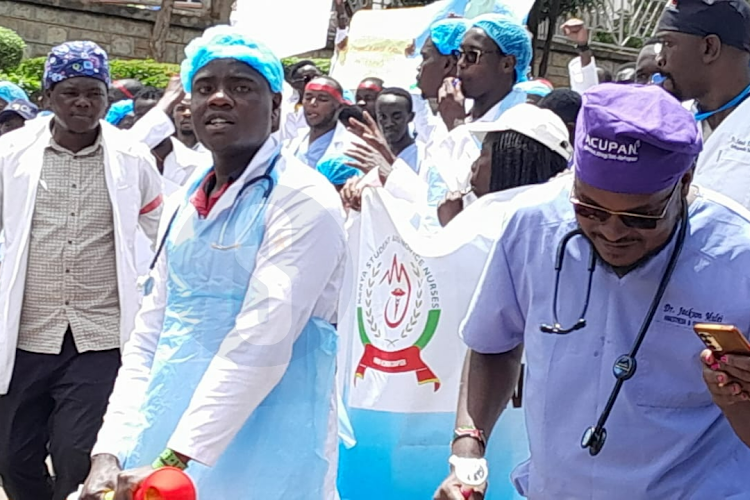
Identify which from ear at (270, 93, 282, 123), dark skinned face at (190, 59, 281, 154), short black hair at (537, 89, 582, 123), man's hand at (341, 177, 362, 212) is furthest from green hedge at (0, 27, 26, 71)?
dark skinned face at (190, 59, 281, 154)

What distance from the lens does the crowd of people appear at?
8.70 ft

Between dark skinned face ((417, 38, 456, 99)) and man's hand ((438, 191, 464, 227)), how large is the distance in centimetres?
242

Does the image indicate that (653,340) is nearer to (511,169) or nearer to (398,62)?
(511,169)

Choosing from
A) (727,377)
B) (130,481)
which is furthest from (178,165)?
(727,377)

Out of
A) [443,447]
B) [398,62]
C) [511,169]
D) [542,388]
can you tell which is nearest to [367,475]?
[443,447]

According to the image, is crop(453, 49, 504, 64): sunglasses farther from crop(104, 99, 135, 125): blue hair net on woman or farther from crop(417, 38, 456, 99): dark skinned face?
crop(104, 99, 135, 125): blue hair net on woman

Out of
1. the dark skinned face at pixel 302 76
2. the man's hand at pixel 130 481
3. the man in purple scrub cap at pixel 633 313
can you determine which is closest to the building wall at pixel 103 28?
the dark skinned face at pixel 302 76

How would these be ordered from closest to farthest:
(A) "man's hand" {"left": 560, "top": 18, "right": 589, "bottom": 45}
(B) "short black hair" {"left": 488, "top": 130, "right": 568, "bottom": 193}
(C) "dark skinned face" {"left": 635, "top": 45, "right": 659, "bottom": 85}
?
(B) "short black hair" {"left": 488, "top": 130, "right": 568, "bottom": 193} < (C) "dark skinned face" {"left": 635, "top": 45, "right": 659, "bottom": 85} < (A) "man's hand" {"left": 560, "top": 18, "right": 589, "bottom": 45}

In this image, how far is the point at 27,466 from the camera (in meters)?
5.04

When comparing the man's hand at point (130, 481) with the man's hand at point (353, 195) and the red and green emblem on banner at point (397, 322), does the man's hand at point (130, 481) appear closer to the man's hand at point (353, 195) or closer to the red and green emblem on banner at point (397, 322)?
the red and green emblem on banner at point (397, 322)

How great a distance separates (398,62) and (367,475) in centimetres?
521

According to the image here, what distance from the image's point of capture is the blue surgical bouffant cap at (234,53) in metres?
3.61

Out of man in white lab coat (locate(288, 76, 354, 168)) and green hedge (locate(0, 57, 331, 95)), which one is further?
green hedge (locate(0, 57, 331, 95))

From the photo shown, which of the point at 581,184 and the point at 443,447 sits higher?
the point at 581,184
